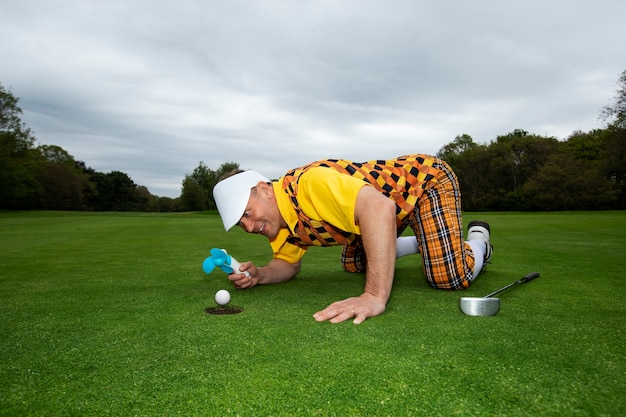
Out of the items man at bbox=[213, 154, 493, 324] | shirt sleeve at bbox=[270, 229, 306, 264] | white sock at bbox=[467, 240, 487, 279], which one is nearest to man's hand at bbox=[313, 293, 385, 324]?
man at bbox=[213, 154, 493, 324]

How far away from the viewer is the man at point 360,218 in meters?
3.03

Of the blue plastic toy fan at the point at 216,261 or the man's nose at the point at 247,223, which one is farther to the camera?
the blue plastic toy fan at the point at 216,261

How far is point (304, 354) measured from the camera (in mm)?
2020

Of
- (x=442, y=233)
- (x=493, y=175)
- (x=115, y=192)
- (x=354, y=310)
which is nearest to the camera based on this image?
(x=354, y=310)

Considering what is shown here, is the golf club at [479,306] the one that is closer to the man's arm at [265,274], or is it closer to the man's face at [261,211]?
the man's face at [261,211]

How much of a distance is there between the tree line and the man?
22.2 m

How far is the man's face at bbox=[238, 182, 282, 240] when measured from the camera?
3.48 m

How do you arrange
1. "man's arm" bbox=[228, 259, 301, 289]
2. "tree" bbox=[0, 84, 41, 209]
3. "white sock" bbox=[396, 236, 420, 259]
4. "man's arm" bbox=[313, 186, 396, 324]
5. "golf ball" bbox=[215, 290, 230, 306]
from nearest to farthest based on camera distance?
"man's arm" bbox=[313, 186, 396, 324]
"golf ball" bbox=[215, 290, 230, 306]
"man's arm" bbox=[228, 259, 301, 289]
"white sock" bbox=[396, 236, 420, 259]
"tree" bbox=[0, 84, 41, 209]

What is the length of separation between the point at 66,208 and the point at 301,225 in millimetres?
73249

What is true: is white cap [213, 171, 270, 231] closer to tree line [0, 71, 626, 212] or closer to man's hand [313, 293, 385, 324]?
man's hand [313, 293, 385, 324]

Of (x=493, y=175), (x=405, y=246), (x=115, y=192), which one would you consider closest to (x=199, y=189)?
(x=115, y=192)

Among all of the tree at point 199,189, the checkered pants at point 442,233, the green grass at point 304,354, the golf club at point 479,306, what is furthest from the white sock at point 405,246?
the tree at point 199,189

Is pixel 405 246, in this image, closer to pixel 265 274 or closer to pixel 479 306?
pixel 265 274

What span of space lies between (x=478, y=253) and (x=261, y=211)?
243 centimetres
